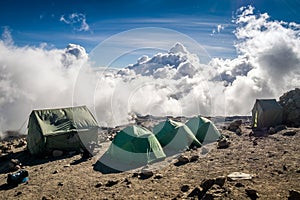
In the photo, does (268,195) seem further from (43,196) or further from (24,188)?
(24,188)

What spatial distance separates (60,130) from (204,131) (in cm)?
1144

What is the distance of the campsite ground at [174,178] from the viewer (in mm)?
10008

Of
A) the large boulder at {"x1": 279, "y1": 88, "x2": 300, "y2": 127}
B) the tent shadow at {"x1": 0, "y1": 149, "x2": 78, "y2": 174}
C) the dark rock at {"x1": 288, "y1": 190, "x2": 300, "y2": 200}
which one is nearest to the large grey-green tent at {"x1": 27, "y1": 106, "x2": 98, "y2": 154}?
the tent shadow at {"x1": 0, "y1": 149, "x2": 78, "y2": 174}

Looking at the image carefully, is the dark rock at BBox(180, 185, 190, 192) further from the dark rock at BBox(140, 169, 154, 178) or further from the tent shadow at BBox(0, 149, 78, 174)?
the tent shadow at BBox(0, 149, 78, 174)

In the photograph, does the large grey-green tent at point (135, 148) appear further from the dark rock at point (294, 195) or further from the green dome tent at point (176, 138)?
the dark rock at point (294, 195)

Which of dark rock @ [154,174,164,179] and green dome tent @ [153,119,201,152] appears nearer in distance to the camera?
dark rock @ [154,174,164,179]

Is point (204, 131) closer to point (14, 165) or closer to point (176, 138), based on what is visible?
point (176, 138)

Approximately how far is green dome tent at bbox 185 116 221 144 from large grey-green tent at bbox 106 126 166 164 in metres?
6.13

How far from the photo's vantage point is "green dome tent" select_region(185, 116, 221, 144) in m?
21.5

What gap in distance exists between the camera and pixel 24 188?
12.4 m

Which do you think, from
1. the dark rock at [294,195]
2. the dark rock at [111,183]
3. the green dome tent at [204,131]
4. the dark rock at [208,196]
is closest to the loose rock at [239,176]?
the dark rock at [208,196]

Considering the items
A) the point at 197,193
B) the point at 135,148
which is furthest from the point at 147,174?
the point at 197,193

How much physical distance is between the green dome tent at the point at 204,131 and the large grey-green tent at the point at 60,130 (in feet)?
26.9

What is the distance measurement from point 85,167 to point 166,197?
678cm
